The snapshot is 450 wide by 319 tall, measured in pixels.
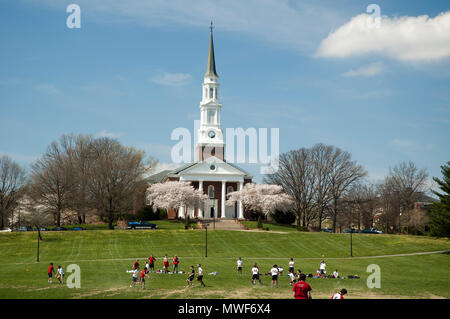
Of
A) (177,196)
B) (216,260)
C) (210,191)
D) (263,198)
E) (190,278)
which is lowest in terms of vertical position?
(216,260)

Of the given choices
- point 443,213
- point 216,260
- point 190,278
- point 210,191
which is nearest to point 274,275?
point 190,278

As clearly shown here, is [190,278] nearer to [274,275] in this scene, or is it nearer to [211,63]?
[274,275]

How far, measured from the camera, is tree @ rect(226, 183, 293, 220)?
8244 centimetres

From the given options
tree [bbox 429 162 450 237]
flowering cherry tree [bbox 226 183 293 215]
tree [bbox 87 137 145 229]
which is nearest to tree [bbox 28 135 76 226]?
tree [bbox 87 137 145 229]

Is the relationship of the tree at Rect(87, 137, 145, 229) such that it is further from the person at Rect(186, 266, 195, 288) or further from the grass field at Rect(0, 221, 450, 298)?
the person at Rect(186, 266, 195, 288)

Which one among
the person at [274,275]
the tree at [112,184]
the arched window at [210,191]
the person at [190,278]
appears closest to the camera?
the person at [190,278]

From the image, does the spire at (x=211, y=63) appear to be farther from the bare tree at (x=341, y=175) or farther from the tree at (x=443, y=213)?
the tree at (x=443, y=213)

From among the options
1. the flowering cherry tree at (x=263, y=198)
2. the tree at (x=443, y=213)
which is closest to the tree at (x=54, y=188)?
the flowering cherry tree at (x=263, y=198)

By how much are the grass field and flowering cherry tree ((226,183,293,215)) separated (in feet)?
42.9

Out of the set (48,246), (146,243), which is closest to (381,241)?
(146,243)

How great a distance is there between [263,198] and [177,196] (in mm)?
14199

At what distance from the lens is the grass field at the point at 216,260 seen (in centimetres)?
2903

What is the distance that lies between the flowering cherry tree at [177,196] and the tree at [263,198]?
592 centimetres

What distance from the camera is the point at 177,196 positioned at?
3187 inches
